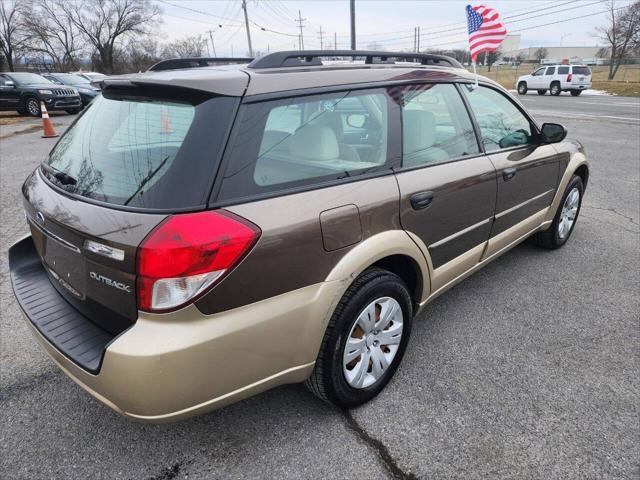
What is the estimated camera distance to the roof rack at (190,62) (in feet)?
8.84

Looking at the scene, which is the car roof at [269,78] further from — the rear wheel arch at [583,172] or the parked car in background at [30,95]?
the parked car in background at [30,95]

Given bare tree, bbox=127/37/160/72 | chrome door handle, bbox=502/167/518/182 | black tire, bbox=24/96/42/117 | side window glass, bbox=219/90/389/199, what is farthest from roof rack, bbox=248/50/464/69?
bare tree, bbox=127/37/160/72

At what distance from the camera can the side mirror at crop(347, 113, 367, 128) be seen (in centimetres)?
240

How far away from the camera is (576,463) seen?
2059mm

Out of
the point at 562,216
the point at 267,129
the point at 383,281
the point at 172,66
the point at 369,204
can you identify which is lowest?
the point at 562,216

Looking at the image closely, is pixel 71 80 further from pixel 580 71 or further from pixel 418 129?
pixel 580 71

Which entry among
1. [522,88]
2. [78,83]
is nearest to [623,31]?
[522,88]

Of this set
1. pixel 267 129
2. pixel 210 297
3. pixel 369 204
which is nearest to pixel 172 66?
pixel 267 129

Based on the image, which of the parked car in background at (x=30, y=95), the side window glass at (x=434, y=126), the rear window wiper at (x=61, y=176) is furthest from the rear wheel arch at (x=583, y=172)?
the parked car in background at (x=30, y=95)

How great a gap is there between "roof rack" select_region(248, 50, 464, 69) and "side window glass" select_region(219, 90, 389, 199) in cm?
29

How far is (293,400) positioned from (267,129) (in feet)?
4.64

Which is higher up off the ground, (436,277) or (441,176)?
(441,176)

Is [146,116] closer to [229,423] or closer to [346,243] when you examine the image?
[346,243]

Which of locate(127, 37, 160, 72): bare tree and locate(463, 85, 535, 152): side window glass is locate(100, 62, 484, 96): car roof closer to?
locate(463, 85, 535, 152): side window glass
